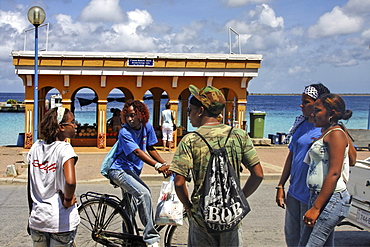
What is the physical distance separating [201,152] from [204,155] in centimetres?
3

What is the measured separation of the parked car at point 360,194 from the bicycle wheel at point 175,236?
6.53 feet

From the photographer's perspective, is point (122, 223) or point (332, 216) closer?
point (332, 216)

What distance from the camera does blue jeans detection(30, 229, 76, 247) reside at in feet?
12.2

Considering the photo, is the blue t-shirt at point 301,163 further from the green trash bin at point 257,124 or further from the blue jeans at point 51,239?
the green trash bin at point 257,124

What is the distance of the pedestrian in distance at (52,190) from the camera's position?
3.65m

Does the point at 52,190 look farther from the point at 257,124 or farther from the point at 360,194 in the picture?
the point at 257,124

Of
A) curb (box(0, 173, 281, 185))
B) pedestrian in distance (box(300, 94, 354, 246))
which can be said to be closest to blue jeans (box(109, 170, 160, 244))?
pedestrian in distance (box(300, 94, 354, 246))

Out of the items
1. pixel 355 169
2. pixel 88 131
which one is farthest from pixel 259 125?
pixel 355 169

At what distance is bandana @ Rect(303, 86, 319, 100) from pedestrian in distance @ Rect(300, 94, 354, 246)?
40cm

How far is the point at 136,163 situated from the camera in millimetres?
5168

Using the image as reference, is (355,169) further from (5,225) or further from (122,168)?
(5,225)

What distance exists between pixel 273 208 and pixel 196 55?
8998mm

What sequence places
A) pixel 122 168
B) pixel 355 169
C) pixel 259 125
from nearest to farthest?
pixel 122 168 → pixel 355 169 → pixel 259 125

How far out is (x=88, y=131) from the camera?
16781 millimetres
